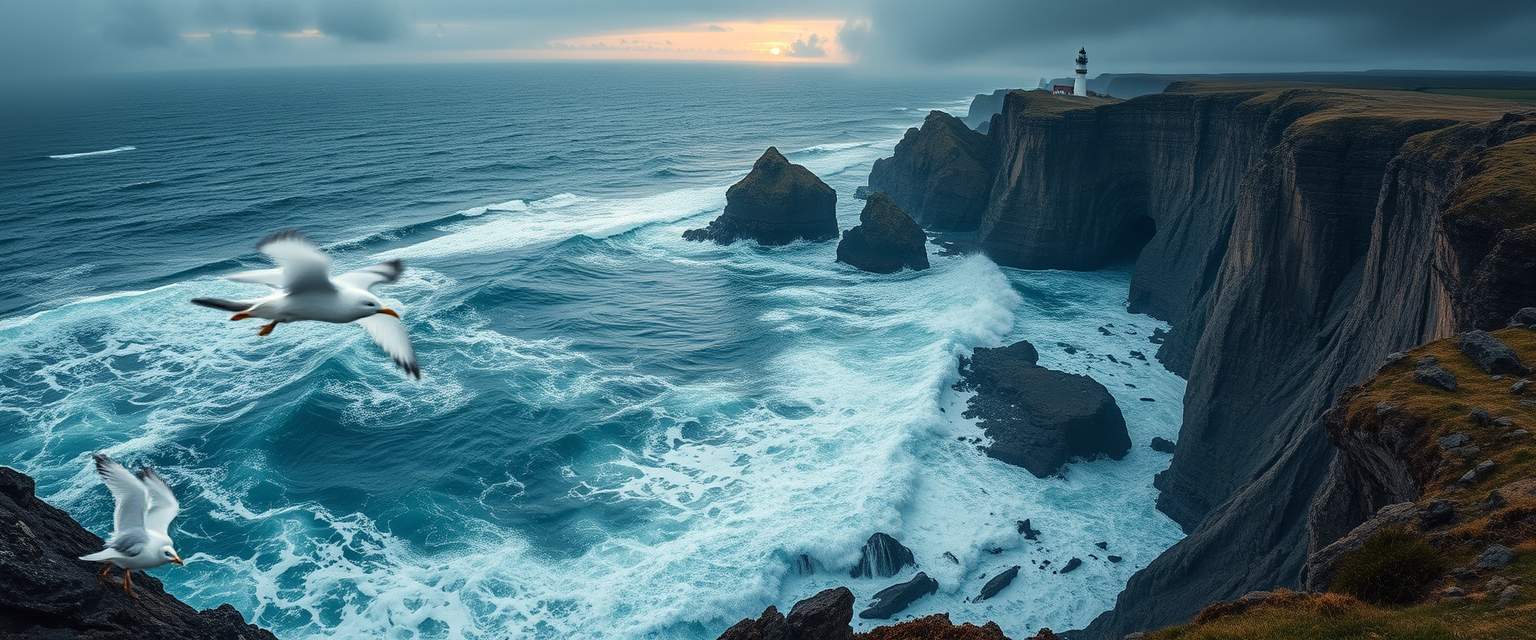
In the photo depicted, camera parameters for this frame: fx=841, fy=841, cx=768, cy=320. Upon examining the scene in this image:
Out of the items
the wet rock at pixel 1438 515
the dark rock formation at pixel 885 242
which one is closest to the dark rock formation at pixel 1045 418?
the wet rock at pixel 1438 515

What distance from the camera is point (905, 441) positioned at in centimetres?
3747

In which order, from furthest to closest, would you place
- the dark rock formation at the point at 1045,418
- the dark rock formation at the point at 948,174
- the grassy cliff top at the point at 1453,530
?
the dark rock formation at the point at 948,174, the dark rock formation at the point at 1045,418, the grassy cliff top at the point at 1453,530

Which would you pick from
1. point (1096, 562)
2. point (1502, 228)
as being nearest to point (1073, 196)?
point (1096, 562)

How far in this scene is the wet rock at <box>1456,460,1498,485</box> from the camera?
14422mm

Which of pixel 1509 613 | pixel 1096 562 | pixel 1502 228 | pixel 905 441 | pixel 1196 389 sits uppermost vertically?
pixel 1502 228

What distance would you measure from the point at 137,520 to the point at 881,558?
2307 centimetres

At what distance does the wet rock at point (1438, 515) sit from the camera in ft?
44.5

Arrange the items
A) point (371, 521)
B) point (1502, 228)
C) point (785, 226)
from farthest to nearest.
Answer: point (785, 226)
point (371, 521)
point (1502, 228)

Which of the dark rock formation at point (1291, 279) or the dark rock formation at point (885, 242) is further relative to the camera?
the dark rock formation at point (885, 242)

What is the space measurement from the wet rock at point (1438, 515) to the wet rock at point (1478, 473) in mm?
1148

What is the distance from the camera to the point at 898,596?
28.2 meters

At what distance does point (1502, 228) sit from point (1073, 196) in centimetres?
4567

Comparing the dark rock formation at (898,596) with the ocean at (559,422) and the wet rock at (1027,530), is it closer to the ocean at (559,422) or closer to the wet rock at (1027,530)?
the ocean at (559,422)

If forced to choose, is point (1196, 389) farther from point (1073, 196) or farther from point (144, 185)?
point (144, 185)
